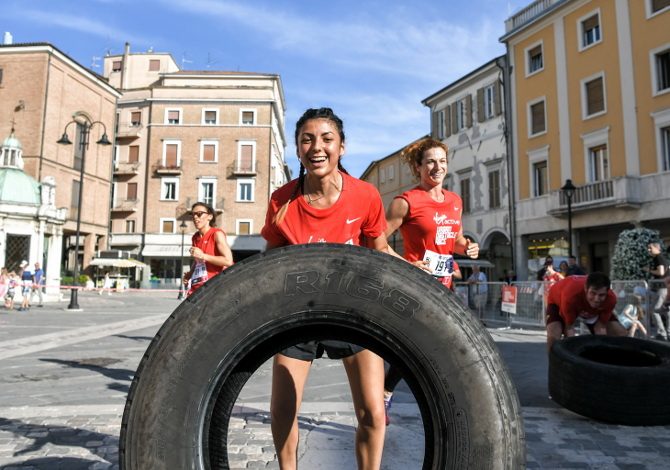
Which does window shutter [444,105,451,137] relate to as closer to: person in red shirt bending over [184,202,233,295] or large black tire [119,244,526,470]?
person in red shirt bending over [184,202,233,295]

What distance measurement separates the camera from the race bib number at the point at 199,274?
18.5 feet

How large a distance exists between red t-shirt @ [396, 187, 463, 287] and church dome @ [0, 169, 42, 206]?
21420 millimetres

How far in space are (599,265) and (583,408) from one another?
20794 millimetres

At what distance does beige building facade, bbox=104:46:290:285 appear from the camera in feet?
145

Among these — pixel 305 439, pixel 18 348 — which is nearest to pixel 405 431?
pixel 305 439

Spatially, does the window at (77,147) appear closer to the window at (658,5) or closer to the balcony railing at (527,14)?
the balcony railing at (527,14)

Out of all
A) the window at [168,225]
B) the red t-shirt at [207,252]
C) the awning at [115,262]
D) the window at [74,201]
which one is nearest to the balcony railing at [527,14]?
the red t-shirt at [207,252]

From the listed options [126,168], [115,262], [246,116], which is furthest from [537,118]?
[126,168]

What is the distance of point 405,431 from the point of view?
3.76m

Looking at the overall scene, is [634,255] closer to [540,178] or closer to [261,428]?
[540,178]

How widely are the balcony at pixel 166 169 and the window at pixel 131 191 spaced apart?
2.68 m

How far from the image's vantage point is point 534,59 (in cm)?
2606

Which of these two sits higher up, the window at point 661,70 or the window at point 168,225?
the window at point 661,70

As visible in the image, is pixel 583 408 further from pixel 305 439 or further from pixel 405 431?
pixel 305 439
